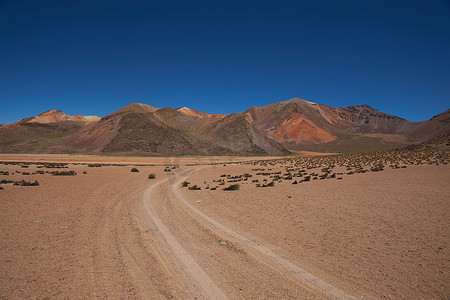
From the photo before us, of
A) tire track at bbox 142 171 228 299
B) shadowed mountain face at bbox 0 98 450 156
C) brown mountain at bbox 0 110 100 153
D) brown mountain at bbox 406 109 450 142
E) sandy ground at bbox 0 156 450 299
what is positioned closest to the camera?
tire track at bbox 142 171 228 299

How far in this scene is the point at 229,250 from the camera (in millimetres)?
6137

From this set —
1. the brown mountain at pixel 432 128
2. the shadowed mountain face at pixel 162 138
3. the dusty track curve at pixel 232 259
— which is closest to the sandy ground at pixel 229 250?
the dusty track curve at pixel 232 259

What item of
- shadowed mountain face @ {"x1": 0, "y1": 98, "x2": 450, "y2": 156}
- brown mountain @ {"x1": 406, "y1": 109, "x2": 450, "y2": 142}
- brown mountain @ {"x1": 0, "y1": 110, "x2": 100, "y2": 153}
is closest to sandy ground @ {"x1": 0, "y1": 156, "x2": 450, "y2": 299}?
shadowed mountain face @ {"x1": 0, "y1": 98, "x2": 450, "y2": 156}

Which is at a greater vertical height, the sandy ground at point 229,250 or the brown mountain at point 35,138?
the brown mountain at point 35,138

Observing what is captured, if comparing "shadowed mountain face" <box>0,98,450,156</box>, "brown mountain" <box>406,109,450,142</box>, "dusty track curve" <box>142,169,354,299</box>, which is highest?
"brown mountain" <box>406,109,450,142</box>

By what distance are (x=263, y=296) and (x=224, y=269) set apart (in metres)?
1.10

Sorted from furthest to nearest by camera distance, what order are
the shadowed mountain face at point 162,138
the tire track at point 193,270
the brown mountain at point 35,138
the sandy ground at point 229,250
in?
1. the brown mountain at point 35,138
2. the shadowed mountain face at point 162,138
3. the sandy ground at point 229,250
4. the tire track at point 193,270

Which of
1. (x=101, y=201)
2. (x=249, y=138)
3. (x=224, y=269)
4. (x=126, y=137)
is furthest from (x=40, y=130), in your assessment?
(x=224, y=269)

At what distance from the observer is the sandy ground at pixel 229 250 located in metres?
4.41

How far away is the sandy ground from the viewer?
4.41m

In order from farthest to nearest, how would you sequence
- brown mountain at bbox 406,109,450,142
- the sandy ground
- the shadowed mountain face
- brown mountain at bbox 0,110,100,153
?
brown mountain at bbox 406,109,450,142
brown mountain at bbox 0,110,100,153
the shadowed mountain face
the sandy ground

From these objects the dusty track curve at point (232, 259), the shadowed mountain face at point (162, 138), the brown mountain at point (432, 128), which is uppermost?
the brown mountain at point (432, 128)

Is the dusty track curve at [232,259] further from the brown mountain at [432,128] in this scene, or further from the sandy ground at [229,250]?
the brown mountain at [432,128]

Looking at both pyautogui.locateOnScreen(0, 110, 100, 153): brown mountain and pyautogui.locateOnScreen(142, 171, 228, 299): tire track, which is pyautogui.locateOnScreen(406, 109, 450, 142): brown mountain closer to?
pyautogui.locateOnScreen(142, 171, 228, 299): tire track
